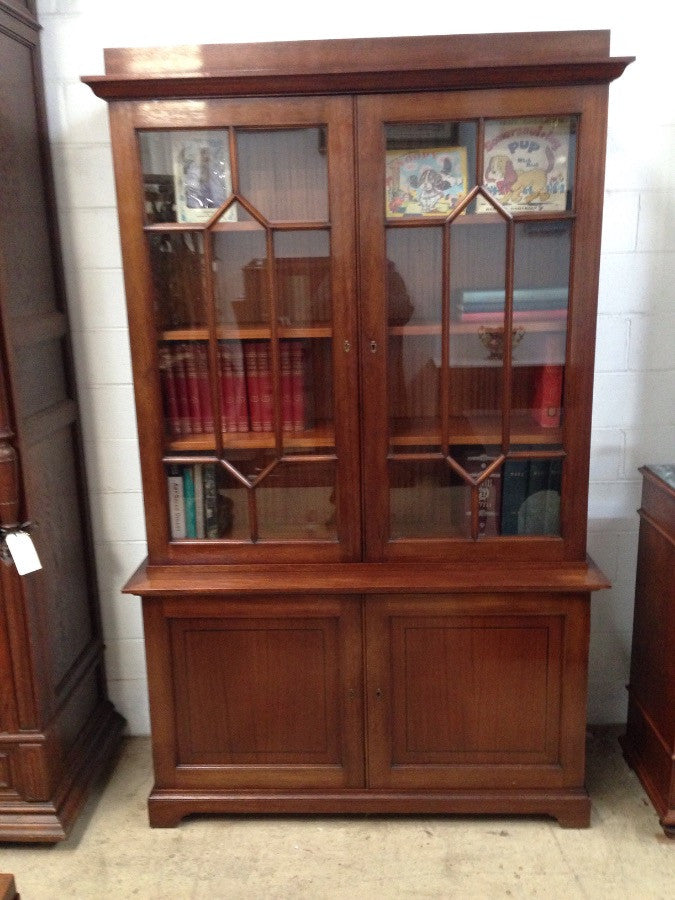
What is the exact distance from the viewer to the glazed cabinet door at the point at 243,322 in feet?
5.69

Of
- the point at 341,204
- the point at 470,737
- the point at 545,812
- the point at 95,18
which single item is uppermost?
the point at 95,18

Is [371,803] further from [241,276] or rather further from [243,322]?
[241,276]

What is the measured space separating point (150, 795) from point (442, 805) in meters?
0.75

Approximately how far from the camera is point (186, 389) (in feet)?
6.20

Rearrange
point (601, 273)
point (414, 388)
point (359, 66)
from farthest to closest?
point (601, 273) < point (414, 388) < point (359, 66)

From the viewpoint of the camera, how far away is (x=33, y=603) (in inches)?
74.4

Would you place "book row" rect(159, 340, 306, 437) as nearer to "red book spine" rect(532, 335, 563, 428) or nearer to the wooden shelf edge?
the wooden shelf edge

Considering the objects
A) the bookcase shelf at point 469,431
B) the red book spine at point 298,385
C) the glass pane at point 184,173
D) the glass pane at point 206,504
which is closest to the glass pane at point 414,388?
the bookcase shelf at point 469,431

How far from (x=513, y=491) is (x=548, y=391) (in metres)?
0.26

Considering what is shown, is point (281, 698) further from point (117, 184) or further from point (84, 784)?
point (117, 184)

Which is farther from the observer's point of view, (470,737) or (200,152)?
(470,737)

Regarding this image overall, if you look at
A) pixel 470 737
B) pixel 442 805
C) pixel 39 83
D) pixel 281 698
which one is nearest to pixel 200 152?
pixel 39 83

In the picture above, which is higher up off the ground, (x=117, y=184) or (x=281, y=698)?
(x=117, y=184)

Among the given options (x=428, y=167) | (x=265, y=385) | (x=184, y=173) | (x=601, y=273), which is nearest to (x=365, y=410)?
(x=265, y=385)
